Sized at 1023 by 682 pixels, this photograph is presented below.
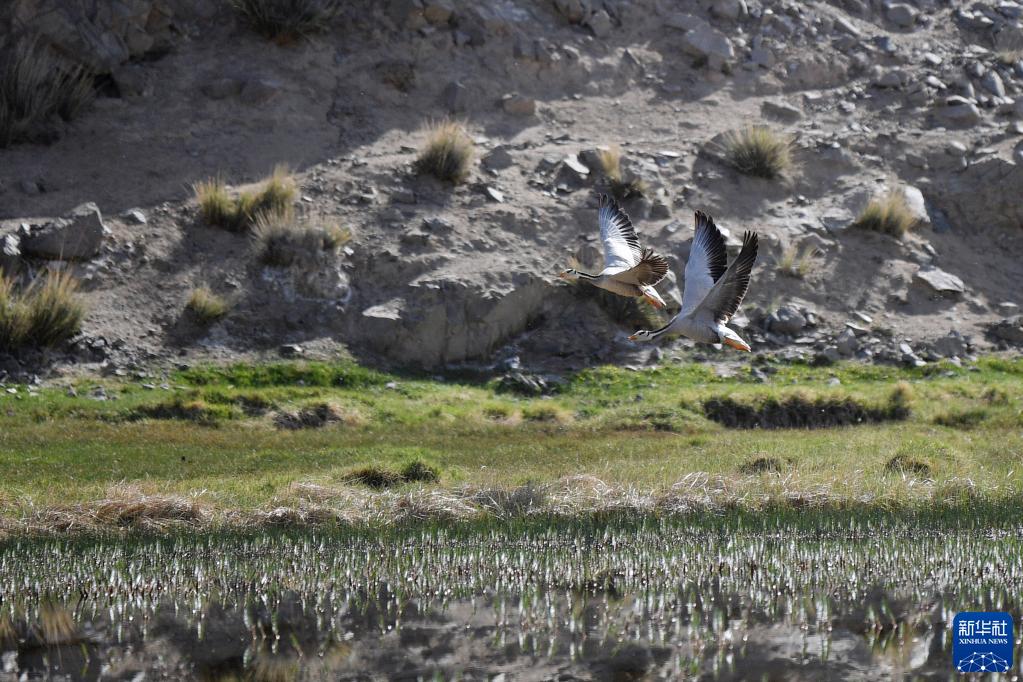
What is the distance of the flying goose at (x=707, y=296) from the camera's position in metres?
12.1

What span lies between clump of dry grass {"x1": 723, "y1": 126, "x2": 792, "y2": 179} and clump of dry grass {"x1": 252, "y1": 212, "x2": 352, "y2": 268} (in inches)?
366

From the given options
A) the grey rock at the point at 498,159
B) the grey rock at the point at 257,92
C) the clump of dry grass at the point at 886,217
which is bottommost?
the clump of dry grass at the point at 886,217

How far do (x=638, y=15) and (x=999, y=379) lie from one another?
533 inches

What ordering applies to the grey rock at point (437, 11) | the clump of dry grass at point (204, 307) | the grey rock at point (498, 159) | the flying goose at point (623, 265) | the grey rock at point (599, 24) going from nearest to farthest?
the flying goose at point (623, 265) → the clump of dry grass at point (204, 307) → the grey rock at point (498, 159) → the grey rock at point (437, 11) → the grey rock at point (599, 24)

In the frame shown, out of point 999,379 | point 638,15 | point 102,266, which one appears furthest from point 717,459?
point 638,15

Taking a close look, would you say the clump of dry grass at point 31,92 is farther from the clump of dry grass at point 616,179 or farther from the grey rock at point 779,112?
the grey rock at point 779,112

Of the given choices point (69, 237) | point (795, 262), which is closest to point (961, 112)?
point (795, 262)

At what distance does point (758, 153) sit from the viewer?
2689cm

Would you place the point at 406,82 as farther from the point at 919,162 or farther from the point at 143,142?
the point at 919,162

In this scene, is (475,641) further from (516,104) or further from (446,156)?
(516,104)

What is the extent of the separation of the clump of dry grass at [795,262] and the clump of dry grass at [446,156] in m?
A: 6.38

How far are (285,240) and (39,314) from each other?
Result: 470 centimetres

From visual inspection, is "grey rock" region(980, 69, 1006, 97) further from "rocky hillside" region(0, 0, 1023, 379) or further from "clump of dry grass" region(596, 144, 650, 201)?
"clump of dry grass" region(596, 144, 650, 201)

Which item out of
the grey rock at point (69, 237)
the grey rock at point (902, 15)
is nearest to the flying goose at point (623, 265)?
the grey rock at point (69, 237)
